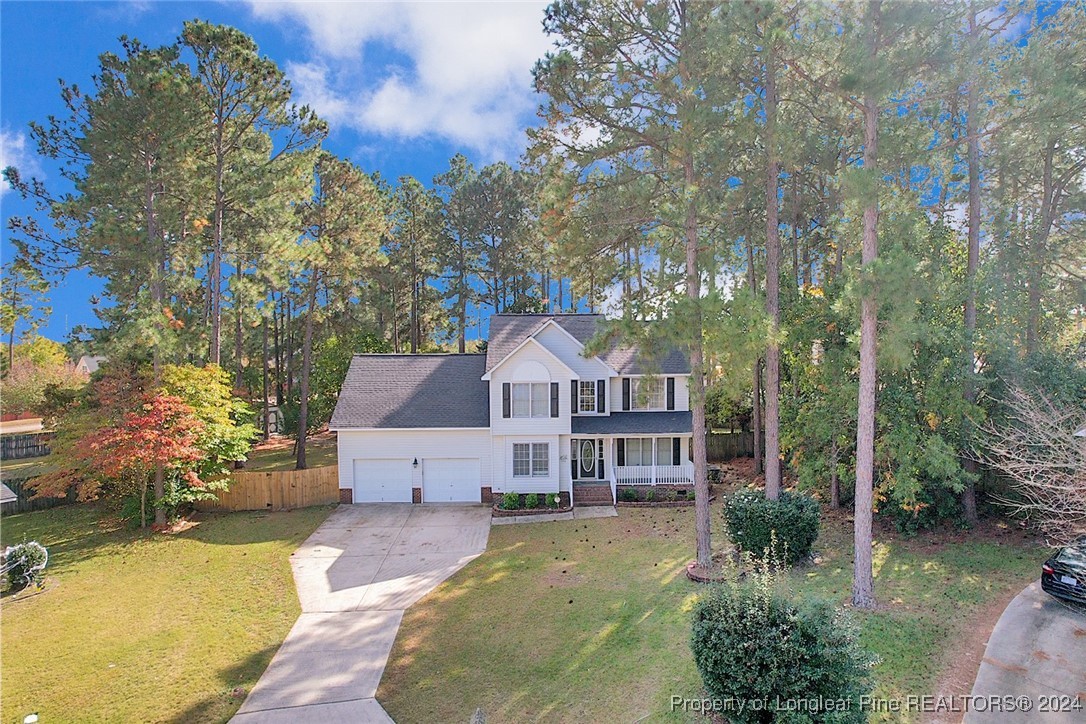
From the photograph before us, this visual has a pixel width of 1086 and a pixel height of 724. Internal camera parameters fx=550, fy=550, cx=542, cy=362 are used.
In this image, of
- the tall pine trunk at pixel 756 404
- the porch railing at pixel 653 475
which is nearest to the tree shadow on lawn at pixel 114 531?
the porch railing at pixel 653 475

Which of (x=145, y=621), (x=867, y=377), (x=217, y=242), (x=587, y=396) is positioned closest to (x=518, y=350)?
(x=587, y=396)

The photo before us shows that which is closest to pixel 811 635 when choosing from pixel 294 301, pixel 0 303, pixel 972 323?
pixel 972 323

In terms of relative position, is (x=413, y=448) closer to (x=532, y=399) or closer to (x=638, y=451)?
(x=532, y=399)

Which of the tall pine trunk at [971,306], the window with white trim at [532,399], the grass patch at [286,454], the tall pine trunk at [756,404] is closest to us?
the tall pine trunk at [971,306]

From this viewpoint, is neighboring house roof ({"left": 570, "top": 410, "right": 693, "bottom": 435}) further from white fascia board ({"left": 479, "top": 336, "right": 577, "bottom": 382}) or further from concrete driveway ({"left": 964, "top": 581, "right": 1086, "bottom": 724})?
concrete driveway ({"left": 964, "top": 581, "right": 1086, "bottom": 724})

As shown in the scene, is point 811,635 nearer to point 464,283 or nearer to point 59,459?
point 59,459

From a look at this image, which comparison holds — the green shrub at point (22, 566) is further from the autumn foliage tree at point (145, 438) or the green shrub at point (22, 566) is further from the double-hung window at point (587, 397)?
the double-hung window at point (587, 397)
